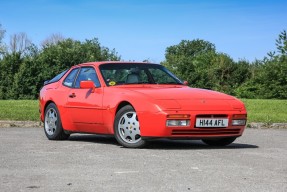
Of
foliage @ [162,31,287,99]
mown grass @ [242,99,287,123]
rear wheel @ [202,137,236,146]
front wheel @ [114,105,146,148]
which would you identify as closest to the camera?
front wheel @ [114,105,146,148]

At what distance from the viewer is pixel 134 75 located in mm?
10039

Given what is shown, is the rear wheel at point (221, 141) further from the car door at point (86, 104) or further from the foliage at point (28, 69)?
the foliage at point (28, 69)

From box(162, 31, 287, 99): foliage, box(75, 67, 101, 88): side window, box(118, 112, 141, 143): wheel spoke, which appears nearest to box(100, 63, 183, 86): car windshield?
A: box(75, 67, 101, 88): side window

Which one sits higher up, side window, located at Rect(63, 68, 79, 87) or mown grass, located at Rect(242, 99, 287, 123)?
side window, located at Rect(63, 68, 79, 87)

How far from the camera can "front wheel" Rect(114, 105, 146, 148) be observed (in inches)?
352

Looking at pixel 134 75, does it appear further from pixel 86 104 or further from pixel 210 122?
pixel 210 122

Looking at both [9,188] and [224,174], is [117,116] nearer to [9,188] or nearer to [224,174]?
[224,174]

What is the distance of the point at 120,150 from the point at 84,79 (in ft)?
7.02

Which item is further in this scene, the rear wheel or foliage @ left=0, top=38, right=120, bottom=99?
foliage @ left=0, top=38, right=120, bottom=99

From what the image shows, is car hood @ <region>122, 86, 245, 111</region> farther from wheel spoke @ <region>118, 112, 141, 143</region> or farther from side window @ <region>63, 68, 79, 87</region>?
side window @ <region>63, 68, 79, 87</region>

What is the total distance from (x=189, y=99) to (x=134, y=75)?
57.1 inches

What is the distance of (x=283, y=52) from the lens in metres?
39.0

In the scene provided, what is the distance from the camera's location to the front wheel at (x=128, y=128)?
8.95m

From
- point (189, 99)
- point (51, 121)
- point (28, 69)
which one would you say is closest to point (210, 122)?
point (189, 99)
